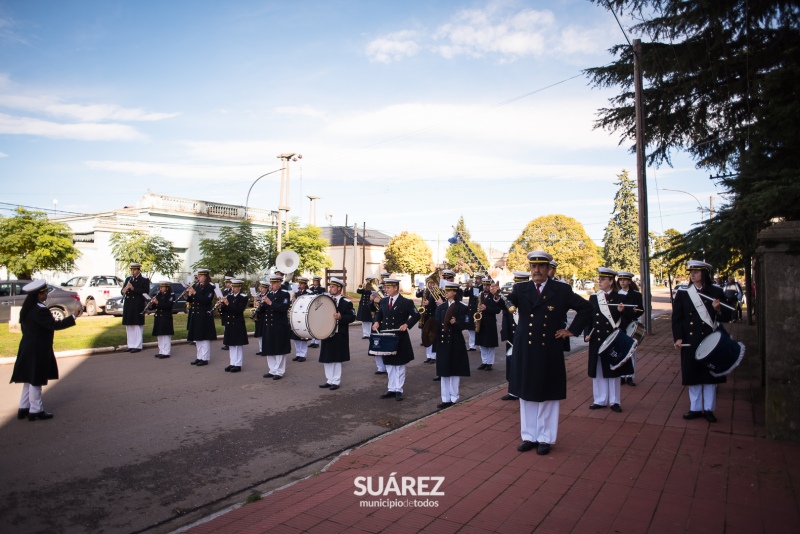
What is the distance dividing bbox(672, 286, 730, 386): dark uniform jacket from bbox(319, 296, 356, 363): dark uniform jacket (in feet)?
17.8

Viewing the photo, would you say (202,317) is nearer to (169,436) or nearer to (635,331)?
(169,436)

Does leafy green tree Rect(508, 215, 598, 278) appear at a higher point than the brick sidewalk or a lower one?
higher

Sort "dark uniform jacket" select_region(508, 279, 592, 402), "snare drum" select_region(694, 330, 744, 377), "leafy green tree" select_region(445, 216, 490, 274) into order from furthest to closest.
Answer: "leafy green tree" select_region(445, 216, 490, 274) → "snare drum" select_region(694, 330, 744, 377) → "dark uniform jacket" select_region(508, 279, 592, 402)

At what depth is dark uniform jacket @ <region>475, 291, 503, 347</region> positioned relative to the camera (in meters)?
12.1

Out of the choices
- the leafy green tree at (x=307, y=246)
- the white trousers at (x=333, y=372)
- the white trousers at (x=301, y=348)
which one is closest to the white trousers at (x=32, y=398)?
the white trousers at (x=333, y=372)

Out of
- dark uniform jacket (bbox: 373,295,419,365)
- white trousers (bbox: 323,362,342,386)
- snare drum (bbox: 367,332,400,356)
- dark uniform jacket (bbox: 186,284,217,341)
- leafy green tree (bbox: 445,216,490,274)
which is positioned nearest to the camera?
snare drum (bbox: 367,332,400,356)

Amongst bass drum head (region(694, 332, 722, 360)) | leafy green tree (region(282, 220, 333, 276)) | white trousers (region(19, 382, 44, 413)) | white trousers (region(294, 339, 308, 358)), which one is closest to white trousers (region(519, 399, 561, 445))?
bass drum head (region(694, 332, 722, 360))

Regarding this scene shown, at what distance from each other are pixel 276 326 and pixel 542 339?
639 cm

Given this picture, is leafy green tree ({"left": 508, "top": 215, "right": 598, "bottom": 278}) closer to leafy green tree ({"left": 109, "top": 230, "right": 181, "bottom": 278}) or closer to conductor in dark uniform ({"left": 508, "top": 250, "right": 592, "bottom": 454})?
leafy green tree ({"left": 109, "top": 230, "right": 181, "bottom": 278})

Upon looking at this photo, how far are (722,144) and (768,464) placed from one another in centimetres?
1006

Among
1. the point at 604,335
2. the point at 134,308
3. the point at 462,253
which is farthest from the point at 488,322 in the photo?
the point at 462,253

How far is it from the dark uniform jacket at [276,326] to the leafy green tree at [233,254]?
50.8 ft

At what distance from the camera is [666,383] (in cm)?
976

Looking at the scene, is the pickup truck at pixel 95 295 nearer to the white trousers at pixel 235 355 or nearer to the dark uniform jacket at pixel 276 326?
the white trousers at pixel 235 355
